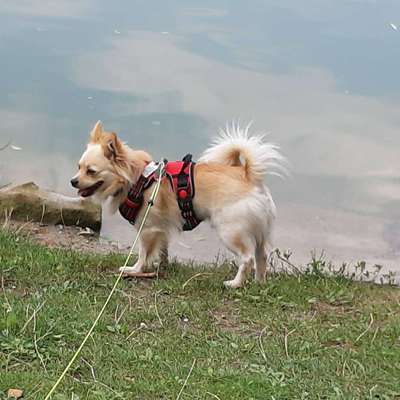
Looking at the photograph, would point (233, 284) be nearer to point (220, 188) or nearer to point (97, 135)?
point (220, 188)

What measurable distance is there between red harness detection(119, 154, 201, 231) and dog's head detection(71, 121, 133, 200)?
10cm

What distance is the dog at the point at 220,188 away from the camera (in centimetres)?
501

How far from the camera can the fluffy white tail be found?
16.6 feet

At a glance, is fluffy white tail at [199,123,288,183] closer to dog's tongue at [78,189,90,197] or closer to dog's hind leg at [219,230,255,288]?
dog's hind leg at [219,230,255,288]

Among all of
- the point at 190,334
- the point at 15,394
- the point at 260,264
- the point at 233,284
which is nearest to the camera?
the point at 15,394

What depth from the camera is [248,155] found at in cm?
510

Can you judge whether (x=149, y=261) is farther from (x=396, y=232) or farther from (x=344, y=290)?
(x=396, y=232)

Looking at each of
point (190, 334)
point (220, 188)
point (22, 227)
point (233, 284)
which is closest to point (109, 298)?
point (190, 334)

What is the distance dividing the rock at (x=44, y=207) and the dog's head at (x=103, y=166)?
124 cm

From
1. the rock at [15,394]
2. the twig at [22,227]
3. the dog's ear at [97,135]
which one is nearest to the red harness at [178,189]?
the dog's ear at [97,135]

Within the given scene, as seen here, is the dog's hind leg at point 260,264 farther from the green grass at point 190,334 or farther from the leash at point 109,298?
the leash at point 109,298

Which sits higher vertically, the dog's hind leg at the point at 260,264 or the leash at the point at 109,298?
the leash at the point at 109,298

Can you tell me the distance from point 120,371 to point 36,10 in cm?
834

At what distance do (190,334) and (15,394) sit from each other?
110 centimetres
